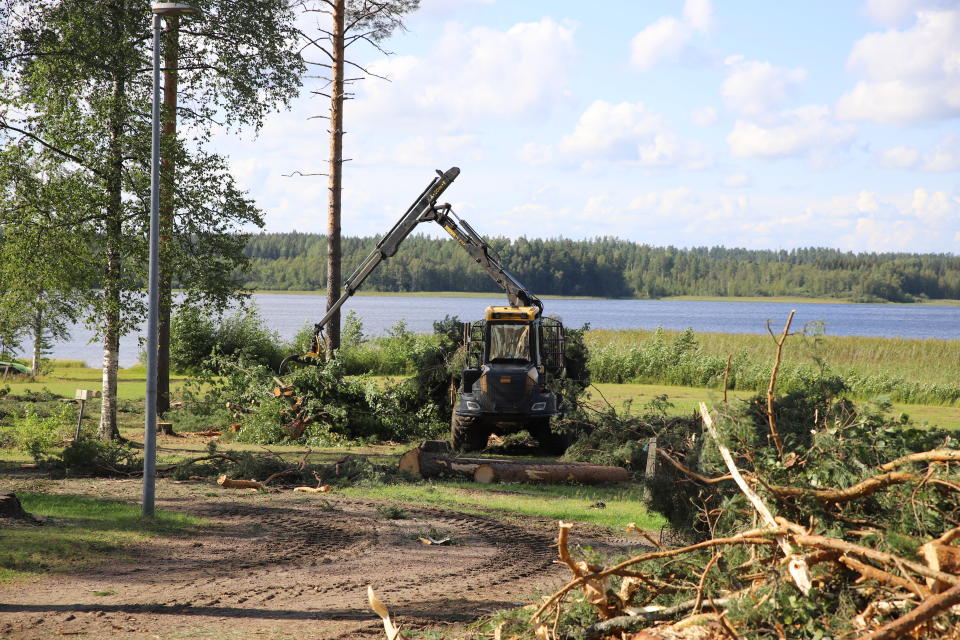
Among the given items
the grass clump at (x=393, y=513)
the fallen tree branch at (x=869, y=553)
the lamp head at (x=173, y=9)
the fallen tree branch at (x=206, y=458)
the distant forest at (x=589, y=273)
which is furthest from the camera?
the distant forest at (x=589, y=273)

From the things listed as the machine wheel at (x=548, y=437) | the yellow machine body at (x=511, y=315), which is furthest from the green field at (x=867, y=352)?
the yellow machine body at (x=511, y=315)

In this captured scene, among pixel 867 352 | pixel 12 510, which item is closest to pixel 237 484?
pixel 12 510

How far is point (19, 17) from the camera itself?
16.1 meters

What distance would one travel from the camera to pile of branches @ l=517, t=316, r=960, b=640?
4754mm

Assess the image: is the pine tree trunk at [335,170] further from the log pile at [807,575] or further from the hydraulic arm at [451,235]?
the log pile at [807,575]

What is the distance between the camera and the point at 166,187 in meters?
16.9

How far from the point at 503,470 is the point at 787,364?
2027 centimetres

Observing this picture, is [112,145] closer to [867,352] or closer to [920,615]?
[920,615]

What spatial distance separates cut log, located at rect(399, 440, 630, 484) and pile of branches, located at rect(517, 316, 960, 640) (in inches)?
281

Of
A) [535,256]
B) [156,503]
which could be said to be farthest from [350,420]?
[535,256]

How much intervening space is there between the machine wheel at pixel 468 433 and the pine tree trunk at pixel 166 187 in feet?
18.4

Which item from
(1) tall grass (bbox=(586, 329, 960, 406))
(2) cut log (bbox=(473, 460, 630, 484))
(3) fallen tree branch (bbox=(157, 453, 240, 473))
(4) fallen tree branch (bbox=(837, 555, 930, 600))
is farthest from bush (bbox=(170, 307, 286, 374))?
(4) fallen tree branch (bbox=(837, 555, 930, 600))

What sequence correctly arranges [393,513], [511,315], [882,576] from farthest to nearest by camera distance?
1. [511,315]
2. [393,513]
3. [882,576]

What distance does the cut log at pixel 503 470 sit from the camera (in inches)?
554
